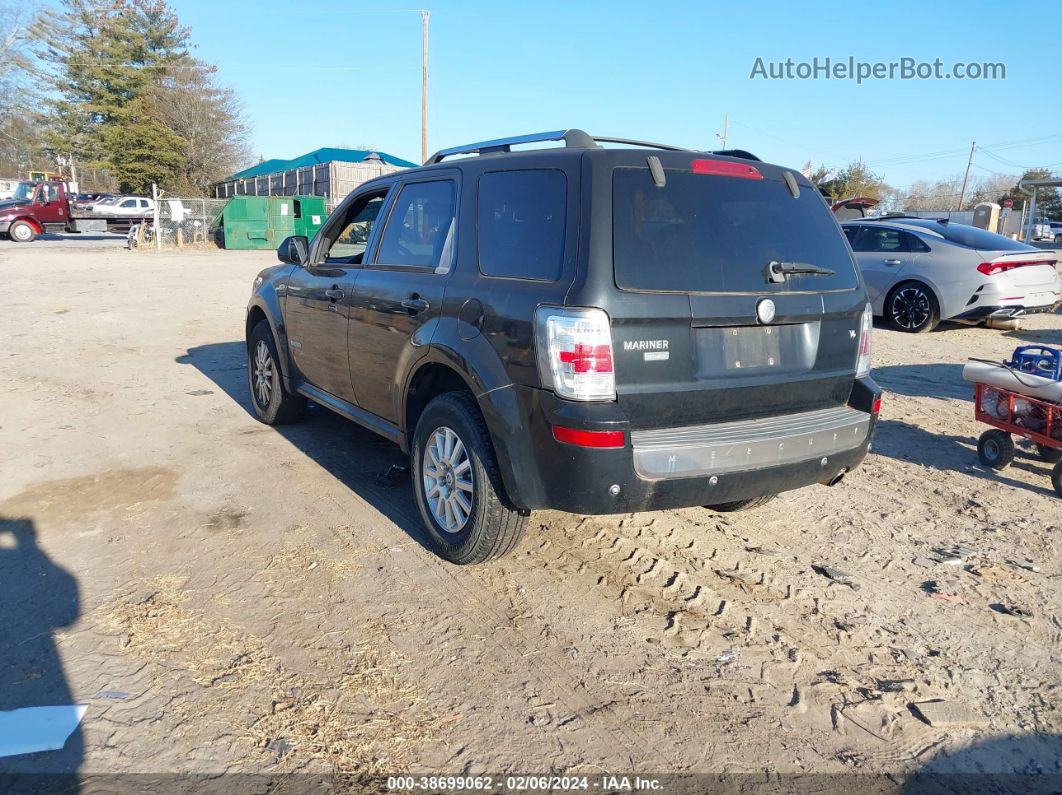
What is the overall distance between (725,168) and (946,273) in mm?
8564

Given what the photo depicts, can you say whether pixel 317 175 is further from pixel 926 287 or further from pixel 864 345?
pixel 864 345

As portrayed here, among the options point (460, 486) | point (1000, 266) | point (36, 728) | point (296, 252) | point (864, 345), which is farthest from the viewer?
point (1000, 266)

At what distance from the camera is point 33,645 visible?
316 cm

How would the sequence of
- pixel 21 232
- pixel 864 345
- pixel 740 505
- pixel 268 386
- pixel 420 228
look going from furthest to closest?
1. pixel 21 232
2. pixel 268 386
3. pixel 740 505
4. pixel 420 228
5. pixel 864 345

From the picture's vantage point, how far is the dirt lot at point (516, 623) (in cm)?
264

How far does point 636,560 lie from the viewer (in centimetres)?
398

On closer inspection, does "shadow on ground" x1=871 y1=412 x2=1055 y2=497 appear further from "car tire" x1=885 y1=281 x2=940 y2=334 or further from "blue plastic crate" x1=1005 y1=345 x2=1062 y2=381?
"car tire" x1=885 y1=281 x2=940 y2=334

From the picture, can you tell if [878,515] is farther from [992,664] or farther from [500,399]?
[500,399]

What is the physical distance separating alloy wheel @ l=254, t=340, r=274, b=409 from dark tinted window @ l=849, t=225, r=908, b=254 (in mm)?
9027

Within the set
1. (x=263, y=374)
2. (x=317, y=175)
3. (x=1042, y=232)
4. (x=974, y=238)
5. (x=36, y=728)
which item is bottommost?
(x=36, y=728)

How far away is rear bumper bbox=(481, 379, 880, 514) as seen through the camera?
312 cm

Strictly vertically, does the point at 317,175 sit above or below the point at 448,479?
above

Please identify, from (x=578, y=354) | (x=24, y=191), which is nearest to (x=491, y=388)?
(x=578, y=354)

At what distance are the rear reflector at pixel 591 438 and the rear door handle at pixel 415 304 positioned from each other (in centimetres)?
119
